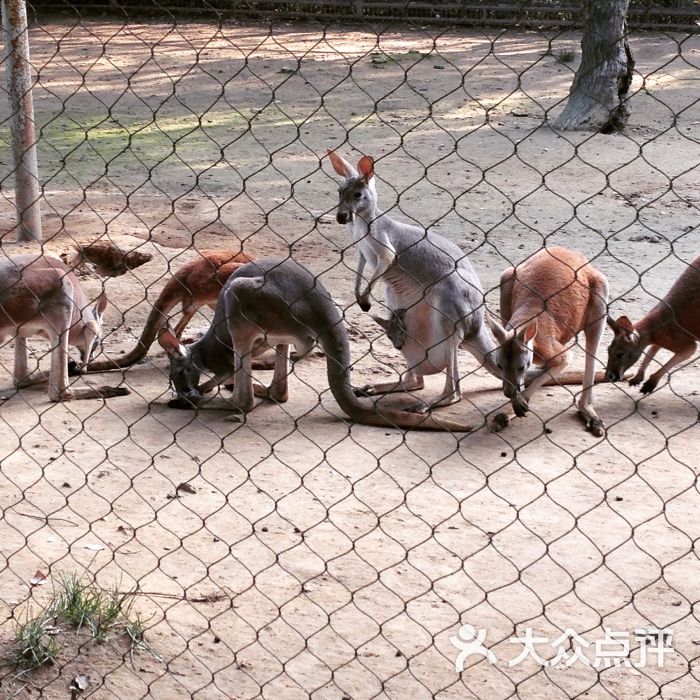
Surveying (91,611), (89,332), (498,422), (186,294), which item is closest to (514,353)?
(498,422)

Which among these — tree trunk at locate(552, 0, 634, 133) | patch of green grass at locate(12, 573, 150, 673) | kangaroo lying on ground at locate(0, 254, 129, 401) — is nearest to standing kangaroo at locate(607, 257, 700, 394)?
kangaroo lying on ground at locate(0, 254, 129, 401)

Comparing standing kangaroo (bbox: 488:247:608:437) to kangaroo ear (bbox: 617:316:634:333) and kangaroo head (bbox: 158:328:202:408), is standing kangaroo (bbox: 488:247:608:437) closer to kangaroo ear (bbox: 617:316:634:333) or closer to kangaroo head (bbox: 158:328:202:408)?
kangaroo ear (bbox: 617:316:634:333)

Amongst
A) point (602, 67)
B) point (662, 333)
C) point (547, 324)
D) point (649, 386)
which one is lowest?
point (602, 67)

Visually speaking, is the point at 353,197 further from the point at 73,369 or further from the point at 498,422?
the point at 73,369

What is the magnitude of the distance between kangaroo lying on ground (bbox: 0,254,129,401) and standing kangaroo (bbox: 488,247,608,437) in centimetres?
186

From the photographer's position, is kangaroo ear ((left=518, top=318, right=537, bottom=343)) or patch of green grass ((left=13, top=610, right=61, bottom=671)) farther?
kangaroo ear ((left=518, top=318, right=537, bottom=343))

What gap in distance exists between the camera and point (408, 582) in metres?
3.81

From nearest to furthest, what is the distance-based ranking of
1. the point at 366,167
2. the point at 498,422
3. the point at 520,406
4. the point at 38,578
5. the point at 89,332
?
1. the point at 38,578
2. the point at 366,167
3. the point at 520,406
4. the point at 498,422
5. the point at 89,332

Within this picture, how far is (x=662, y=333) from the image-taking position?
546 cm

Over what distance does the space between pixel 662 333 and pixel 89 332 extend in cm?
277

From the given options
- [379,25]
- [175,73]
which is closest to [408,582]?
[175,73]

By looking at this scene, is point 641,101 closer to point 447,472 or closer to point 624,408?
point 624,408

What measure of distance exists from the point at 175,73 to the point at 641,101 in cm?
535

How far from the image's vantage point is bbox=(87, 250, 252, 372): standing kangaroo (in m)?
5.79
